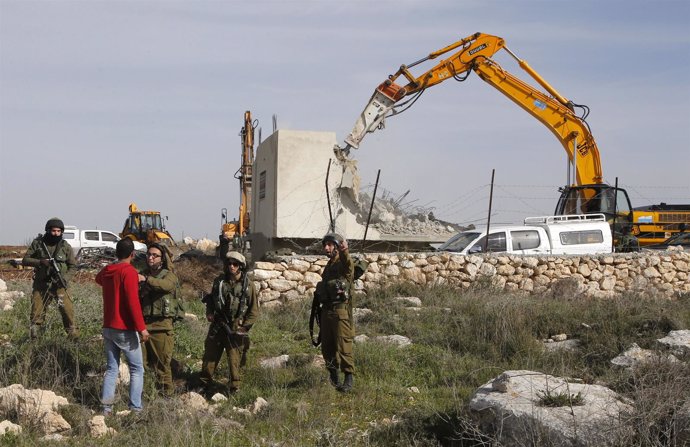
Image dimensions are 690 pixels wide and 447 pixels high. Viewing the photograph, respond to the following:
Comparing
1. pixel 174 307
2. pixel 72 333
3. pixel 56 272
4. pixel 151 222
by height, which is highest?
pixel 151 222

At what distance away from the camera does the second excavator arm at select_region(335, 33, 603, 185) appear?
18.2m

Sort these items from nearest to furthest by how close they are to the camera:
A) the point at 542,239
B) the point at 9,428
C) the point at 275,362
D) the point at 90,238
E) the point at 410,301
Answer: the point at 9,428 < the point at 275,362 < the point at 410,301 < the point at 542,239 < the point at 90,238

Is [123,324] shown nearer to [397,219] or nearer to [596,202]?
[397,219]

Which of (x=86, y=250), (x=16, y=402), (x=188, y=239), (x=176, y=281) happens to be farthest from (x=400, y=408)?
(x=188, y=239)

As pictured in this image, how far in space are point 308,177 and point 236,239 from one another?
3.50 m

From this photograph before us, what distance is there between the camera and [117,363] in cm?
698

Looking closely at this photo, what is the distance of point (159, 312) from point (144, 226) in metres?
23.9

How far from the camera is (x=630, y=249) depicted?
16.6m

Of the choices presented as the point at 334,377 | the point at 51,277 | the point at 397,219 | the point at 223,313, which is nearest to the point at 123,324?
the point at 223,313

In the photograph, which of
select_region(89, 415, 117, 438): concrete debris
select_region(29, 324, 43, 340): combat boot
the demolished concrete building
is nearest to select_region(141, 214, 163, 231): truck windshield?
the demolished concrete building

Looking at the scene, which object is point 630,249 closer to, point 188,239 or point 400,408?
point 400,408

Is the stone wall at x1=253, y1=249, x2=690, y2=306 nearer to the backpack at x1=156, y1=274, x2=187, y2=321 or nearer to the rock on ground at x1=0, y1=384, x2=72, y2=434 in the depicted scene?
the backpack at x1=156, y1=274, x2=187, y2=321

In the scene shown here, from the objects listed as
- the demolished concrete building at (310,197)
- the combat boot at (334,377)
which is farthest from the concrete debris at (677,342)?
the demolished concrete building at (310,197)

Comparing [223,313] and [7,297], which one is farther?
[7,297]
